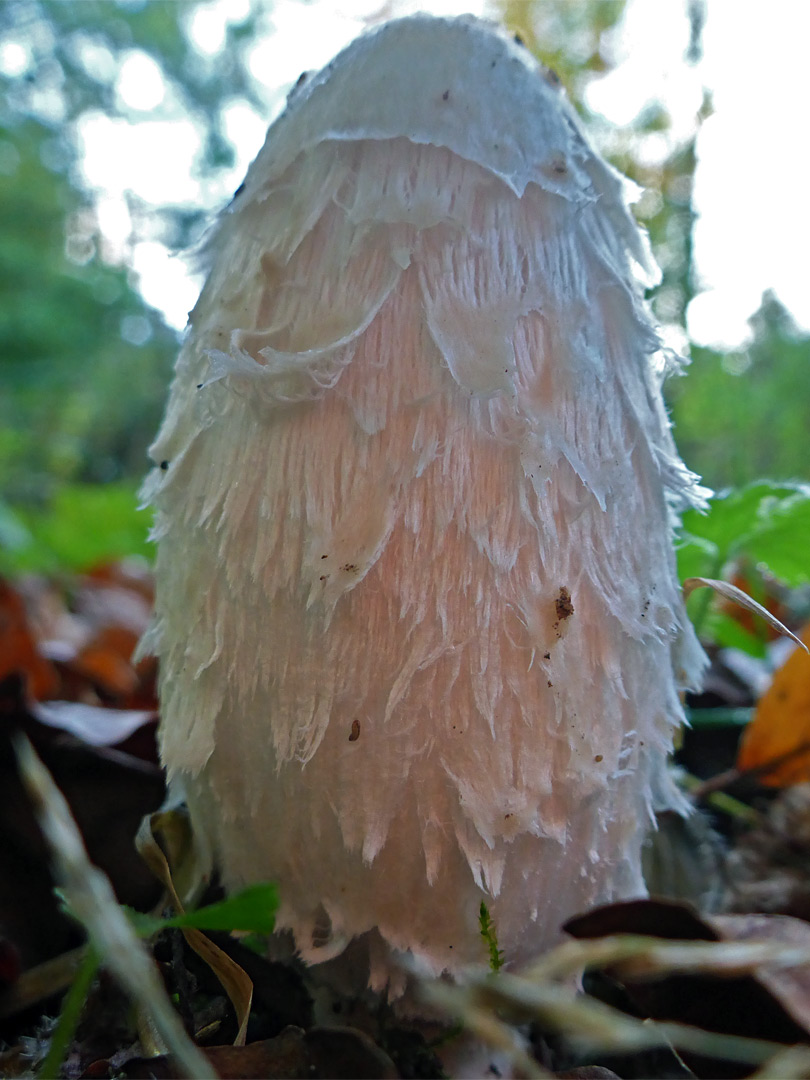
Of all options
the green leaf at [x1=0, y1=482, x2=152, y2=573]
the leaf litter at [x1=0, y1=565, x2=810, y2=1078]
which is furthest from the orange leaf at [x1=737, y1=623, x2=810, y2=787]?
the green leaf at [x1=0, y1=482, x2=152, y2=573]

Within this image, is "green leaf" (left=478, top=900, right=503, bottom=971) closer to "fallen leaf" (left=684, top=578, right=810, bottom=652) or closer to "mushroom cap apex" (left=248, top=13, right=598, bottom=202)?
"fallen leaf" (left=684, top=578, right=810, bottom=652)

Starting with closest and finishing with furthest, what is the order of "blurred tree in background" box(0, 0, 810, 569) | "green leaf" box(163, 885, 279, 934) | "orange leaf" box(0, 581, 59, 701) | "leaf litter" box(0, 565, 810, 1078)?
"leaf litter" box(0, 565, 810, 1078)
"green leaf" box(163, 885, 279, 934)
"orange leaf" box(0, 581, 59, 701)
"blurred tree in background" box(0, 0, 810, 569)

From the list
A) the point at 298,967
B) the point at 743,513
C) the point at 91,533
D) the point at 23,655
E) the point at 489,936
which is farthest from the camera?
the point at 91,533

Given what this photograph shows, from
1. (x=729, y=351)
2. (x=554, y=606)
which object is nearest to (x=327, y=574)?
(x=554, y=606)

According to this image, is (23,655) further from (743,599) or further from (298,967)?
(743,599)

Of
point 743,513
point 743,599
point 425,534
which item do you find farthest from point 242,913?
point 743,513

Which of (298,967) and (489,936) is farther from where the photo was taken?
(298,967)
